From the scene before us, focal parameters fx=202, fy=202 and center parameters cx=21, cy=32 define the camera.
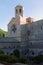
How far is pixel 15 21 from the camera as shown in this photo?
4075 cm

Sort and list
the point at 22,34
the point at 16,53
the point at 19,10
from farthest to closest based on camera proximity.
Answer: the point at 19,10 → the point at 22,34 → the point at 16,53

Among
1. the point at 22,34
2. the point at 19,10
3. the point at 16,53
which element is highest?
the point at 19,10

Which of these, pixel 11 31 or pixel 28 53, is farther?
pixel 11 31

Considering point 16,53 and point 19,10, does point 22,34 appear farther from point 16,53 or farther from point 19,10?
point 16,53

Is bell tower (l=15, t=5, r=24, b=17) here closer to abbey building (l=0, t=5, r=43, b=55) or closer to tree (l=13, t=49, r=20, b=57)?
abbey building (l=0, t=5, r=43, b=55)

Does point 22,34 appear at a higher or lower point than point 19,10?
lower

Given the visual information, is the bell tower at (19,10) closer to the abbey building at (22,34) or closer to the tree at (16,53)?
the abbey building at (22,34)

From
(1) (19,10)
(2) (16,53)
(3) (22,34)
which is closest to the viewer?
(2) (16,53)

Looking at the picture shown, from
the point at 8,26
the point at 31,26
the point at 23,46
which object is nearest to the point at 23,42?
the point at 23,46

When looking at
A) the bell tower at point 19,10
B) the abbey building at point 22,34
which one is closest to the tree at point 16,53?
the abbey building at point 22,34

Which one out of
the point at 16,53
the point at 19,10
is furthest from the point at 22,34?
the point at 16,53

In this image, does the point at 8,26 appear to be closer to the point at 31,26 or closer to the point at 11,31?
the point at 11,31

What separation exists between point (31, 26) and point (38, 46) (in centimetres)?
441

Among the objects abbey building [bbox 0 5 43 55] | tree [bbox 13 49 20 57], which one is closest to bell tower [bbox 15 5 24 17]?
abbey building [bbox 0 5 43 55]
